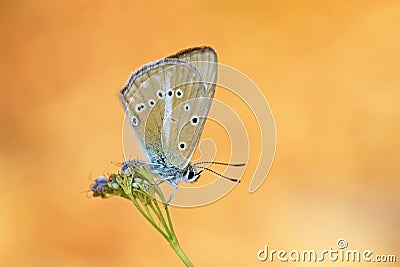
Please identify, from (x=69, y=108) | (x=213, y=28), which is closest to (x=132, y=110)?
(x=69, y=108)

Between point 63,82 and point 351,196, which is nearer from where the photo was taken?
point 351,196

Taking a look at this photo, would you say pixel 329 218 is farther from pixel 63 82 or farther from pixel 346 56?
pixel 63 82

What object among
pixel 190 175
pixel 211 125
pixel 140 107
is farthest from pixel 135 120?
pixel 211 125

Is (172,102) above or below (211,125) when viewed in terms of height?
below

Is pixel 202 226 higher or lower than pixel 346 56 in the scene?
lower

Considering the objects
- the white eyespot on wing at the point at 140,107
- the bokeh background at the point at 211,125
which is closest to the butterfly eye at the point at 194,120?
the white eyespot on wing at the point at 140,107

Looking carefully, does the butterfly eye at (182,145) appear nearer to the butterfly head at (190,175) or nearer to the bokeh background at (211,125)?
the butterfly head at (190,175)

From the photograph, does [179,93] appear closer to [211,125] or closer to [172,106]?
[172,106]
